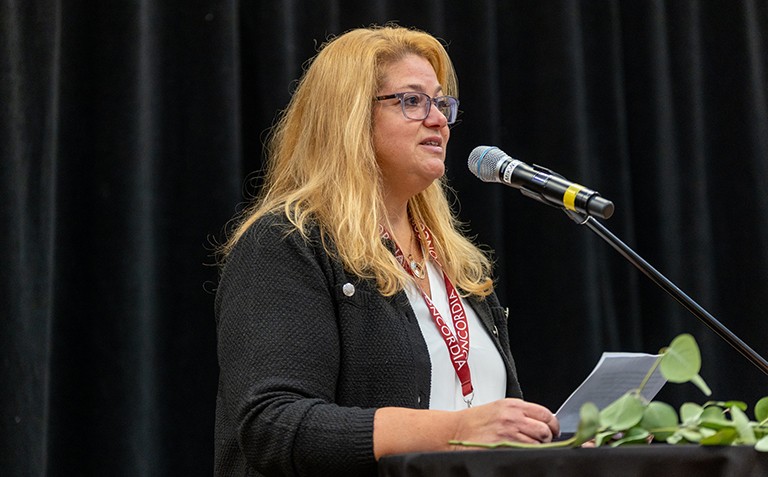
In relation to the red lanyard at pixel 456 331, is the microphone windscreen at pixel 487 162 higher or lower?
higher

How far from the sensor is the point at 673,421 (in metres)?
1.12

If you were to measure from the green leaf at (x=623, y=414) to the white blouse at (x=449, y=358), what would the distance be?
68cm

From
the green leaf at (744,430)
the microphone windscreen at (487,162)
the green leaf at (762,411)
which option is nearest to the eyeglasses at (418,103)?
the microphone windscreen at (487,162)

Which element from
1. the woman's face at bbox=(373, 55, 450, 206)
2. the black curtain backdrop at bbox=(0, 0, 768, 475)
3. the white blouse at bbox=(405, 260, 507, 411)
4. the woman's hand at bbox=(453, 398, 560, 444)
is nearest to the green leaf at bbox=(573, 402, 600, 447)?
the woman's hand at bbox=(453, 398, 560, 444)

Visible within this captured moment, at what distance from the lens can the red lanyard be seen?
71.3 inches

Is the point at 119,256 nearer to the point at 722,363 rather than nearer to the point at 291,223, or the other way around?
the point at 291,223

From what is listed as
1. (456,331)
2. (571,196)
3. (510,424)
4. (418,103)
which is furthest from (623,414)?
(418,103)

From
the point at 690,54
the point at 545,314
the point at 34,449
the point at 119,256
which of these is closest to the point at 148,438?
the point at 34,449

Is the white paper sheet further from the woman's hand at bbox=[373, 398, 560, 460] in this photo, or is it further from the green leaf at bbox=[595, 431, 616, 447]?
the green leaf at bbox=[595, 431, 616, 447]

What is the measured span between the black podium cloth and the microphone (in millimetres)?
464

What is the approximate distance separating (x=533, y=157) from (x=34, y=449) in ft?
5.11

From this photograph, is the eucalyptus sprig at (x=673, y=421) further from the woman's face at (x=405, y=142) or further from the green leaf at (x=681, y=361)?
the woman's face at (x=405, y=142)

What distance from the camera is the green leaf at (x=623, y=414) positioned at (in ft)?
3.58

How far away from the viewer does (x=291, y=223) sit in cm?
175
